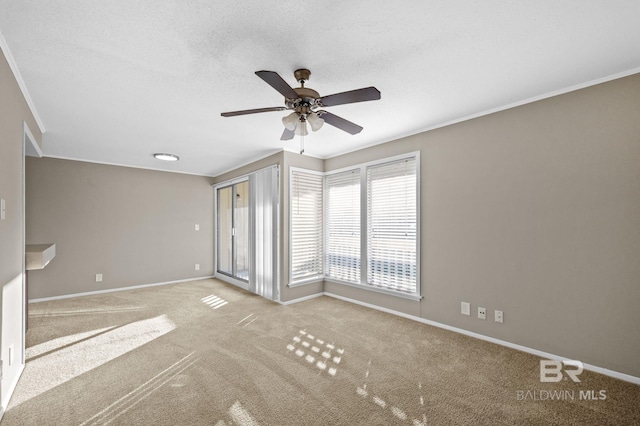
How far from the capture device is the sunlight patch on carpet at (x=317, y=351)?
2553 mm

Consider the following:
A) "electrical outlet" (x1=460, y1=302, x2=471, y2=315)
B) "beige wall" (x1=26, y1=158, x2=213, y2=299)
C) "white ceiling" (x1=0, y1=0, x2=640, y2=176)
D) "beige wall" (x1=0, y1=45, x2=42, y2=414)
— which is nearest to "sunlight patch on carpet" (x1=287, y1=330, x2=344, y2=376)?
"electrical outlet" (x1=460, y1=302, x2=471, y2=315)

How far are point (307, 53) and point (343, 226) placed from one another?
9.93ft

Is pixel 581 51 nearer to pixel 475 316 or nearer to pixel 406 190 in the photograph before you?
pixel 406 190

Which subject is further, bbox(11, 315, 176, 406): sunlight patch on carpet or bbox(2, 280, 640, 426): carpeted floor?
bbox(11, 315, 176, 406): sunlight patch on carpet

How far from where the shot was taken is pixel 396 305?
388 centimetres

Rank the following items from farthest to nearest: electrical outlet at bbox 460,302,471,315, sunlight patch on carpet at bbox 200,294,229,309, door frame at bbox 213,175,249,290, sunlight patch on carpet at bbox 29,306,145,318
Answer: door frame at bbox 213,175,249,290, sunlight patch on carpet at bbox 200,294,229,309, sunlight patch on carpet at bbox 29,306,145,318, electrical outlet at bbox 460,302,471,315

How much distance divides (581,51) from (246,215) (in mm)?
5005

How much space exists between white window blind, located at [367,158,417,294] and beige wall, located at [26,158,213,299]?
412 cm

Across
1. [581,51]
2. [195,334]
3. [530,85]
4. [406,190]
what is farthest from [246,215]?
[581,51]

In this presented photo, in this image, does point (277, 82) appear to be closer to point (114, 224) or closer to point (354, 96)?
point (354, 96)

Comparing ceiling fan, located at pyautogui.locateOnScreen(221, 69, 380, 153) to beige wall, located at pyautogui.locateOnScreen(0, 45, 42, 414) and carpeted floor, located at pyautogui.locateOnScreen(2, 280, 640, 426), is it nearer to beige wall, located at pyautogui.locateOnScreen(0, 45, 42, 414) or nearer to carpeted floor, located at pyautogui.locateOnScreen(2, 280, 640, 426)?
beige wall, located at pyautogui.locateOnScreen(0, 45, 42, 414)

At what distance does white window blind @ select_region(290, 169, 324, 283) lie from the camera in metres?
4.59

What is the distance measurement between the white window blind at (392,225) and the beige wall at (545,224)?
0.23 metres

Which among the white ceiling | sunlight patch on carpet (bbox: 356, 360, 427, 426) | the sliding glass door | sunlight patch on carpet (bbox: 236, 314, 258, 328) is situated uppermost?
the white ceiling
